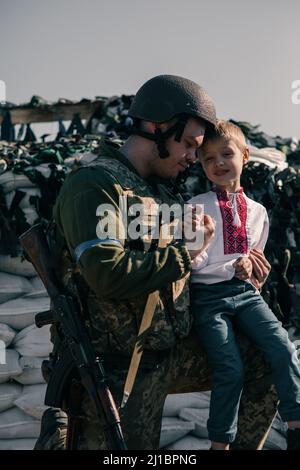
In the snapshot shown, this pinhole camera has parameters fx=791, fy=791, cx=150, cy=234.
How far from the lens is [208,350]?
3082 mm

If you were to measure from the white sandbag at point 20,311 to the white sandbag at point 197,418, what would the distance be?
0.96m

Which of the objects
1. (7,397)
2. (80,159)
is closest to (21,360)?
(7,397)

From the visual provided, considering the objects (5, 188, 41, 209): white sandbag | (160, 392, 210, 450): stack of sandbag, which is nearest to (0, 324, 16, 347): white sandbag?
(5, 188, 41, 209): white sandbag

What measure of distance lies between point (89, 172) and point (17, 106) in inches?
121

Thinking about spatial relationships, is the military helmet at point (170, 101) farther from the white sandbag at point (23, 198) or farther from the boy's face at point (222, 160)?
the white sandbag at point (23, 198)

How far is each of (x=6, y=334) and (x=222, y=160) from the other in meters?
1.79

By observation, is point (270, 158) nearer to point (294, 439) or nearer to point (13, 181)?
point (13, 181)

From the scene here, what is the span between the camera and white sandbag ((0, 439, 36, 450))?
4.22 metres

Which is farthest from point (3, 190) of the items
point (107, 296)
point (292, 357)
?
point (292, 357)

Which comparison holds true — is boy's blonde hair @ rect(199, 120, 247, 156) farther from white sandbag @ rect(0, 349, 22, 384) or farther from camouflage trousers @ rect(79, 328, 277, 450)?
white sandbag @ rect(0, 349, 22, 384)

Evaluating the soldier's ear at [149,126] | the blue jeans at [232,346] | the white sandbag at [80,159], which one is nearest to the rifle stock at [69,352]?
the blue jeans at [232,346]

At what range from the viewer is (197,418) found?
430 centimetres

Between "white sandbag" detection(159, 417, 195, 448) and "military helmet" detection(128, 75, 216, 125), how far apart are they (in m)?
1.88

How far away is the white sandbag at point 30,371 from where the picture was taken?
14.2 ft
